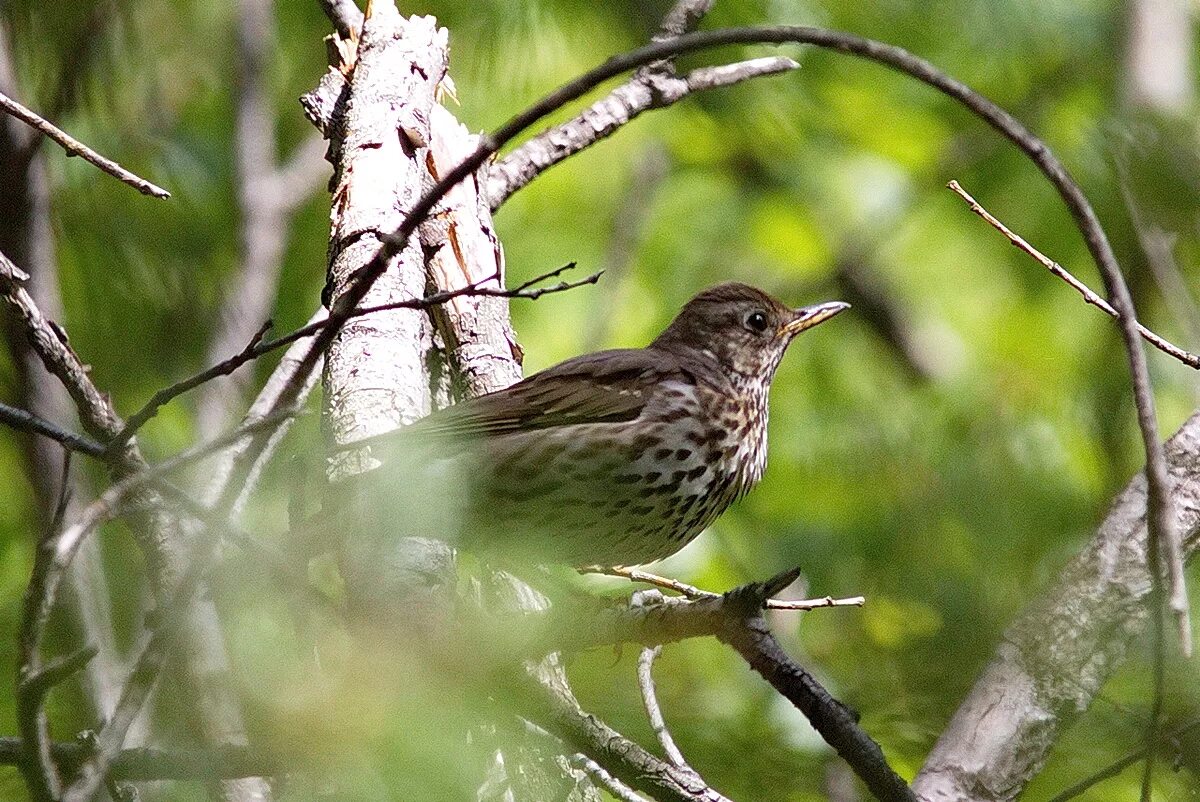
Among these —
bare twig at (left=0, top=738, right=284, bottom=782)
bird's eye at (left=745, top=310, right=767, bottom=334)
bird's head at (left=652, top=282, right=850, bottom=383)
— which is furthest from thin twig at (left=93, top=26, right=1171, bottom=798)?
bird's eye at (left=745, top=310, right=767, bottom=334)

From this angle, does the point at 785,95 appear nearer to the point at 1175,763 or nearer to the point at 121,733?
the point at 1175,763

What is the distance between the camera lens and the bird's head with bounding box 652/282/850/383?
5166mm

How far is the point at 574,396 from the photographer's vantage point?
444 centimetres

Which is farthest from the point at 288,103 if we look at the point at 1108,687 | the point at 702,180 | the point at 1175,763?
the point at 1175,763

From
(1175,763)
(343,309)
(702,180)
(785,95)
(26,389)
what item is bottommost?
(1175,763)

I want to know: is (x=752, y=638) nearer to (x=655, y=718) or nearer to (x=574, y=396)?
(x=655, y=718)

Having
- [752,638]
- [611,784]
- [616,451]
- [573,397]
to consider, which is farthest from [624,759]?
[573,397]

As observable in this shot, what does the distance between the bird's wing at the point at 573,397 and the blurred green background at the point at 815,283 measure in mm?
691

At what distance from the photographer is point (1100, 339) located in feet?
25.5

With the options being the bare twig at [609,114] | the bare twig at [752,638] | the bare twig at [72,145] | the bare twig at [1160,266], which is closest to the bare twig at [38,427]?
the bare twig at [72,145]

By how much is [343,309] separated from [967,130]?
7.60 meters

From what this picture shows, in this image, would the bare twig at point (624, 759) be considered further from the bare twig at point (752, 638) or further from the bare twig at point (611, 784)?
the bare twig at point (611, 784)

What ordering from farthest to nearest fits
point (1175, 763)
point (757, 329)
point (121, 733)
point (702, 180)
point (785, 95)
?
point (702, 180)
point (785, 95)
point (757, 329)
point (1175, 763)
point (121, 733)

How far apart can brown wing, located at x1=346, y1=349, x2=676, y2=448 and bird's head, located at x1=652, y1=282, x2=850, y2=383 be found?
0.37 m
